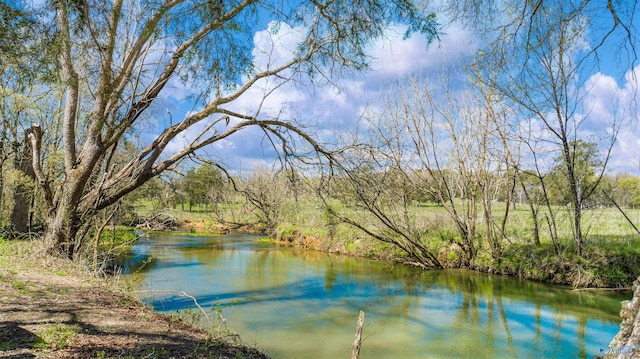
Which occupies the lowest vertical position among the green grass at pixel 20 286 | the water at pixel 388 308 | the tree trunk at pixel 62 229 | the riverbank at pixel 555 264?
the water at pixel 388 308

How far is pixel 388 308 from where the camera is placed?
26.2 feet

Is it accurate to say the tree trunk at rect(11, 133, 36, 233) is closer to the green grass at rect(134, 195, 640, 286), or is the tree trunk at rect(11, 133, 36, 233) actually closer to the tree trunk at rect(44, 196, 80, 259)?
the green grass at rect(134, 195, 640, 286)

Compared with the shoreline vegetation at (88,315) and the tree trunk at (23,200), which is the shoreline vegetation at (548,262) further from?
the tree trunk at (23,200)

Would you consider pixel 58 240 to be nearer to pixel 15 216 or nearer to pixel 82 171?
pixel 82 171

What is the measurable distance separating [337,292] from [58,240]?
5875mm

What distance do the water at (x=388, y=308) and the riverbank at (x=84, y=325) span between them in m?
1.59

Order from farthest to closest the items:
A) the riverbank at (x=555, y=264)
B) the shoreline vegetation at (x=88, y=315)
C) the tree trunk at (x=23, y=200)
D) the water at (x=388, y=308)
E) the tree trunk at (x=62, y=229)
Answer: the tree trunk at (x=23, y=200)
the riverbank at (x=555, y=264)
the tree trunk at (x=62, y=229)
the water at (x=388, y=308)
the shoreline vegetation at (x=88, y=315)

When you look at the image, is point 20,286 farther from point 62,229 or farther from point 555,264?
point 555,264

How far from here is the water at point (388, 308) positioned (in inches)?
231

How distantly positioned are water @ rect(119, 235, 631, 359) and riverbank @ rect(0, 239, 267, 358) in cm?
159

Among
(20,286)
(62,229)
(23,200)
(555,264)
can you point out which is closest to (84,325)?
(20,286)

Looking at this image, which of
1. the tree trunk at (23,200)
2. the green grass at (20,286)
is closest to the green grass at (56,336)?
the green grass at (20,286)

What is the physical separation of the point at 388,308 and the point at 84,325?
5.72 meters

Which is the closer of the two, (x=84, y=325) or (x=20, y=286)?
(x=84, y=325)
